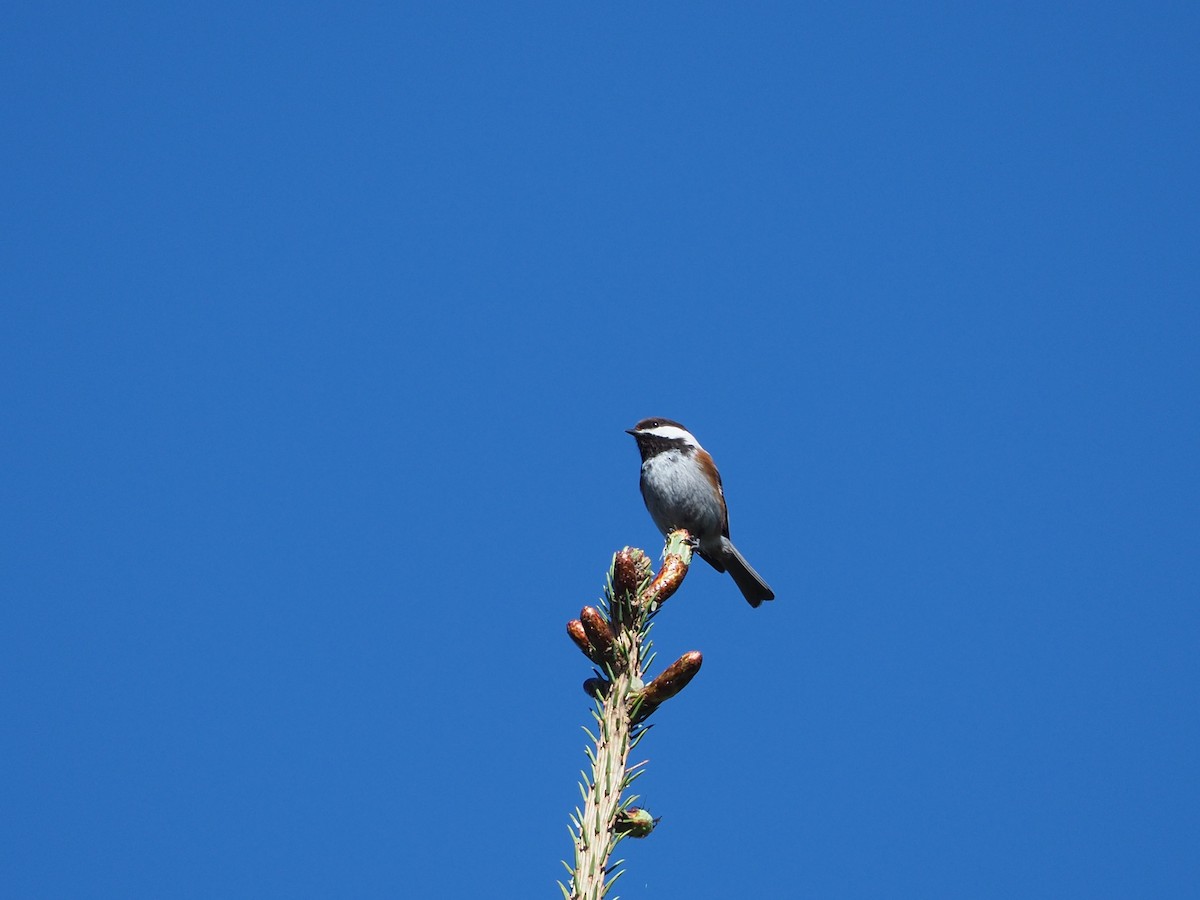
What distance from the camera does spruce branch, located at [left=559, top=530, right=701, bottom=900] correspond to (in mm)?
2486

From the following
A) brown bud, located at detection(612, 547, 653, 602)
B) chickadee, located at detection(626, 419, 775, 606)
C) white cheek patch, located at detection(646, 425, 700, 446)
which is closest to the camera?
brown bud, located at detection(612, 547, 653, 602)

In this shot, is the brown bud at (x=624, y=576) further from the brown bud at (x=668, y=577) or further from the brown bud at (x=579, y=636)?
the brown bud at (x=579, y=636)

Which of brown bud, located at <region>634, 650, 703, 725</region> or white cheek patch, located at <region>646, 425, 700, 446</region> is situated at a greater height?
white cheek patch, located at <region>646, 425, 700, 446</region>

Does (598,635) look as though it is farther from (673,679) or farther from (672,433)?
(672,433)

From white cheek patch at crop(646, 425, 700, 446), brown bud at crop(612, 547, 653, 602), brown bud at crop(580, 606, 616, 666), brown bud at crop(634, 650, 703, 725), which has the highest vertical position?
white cheek patch at crop(646, 425, 700, 446)

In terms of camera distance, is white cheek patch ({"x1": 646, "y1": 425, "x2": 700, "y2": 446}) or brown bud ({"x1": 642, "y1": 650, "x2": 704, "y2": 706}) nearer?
brown bud ({"x1": 642, "y1": 650, "x2": 704, "y2": 706})

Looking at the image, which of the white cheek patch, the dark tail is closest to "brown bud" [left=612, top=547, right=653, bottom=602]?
the white cheek patch

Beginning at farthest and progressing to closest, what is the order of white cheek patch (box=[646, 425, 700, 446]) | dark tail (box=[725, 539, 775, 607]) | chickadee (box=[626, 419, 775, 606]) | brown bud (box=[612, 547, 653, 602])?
dark tail (box=[725, 539, 775, 607]) → white cheek patch (box=[646, 425, 700, 446]) → chickadee (box=[626, 419, 775, 606]) → brown bud (box=[612, 547, 653, 602])

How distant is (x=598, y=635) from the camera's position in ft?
9.29

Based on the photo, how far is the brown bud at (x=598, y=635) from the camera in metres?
2.82

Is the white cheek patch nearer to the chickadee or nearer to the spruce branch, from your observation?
the chickadee

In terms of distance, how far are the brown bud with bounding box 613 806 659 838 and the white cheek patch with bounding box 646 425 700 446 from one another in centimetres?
520

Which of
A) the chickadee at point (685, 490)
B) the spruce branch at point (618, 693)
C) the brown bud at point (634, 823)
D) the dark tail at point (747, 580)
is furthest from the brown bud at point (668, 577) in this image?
the dark tail at point (747, 580)

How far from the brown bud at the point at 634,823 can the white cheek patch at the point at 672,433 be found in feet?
17.1
